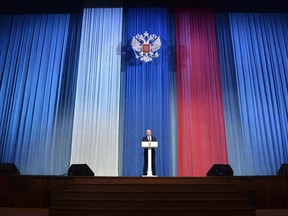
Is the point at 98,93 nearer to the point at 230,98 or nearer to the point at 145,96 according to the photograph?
the point at 145,96

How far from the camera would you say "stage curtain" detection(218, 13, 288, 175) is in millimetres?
8414

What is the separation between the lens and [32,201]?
17.6ft

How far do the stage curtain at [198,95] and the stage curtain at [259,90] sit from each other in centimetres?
42

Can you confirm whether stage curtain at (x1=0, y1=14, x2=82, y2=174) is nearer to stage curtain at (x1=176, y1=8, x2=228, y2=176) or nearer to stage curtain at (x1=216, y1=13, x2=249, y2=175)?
stage curtain at (x1=176, y1=8, x2=228, y2=176)

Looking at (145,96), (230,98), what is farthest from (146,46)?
(230,98)

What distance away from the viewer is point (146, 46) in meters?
9.47

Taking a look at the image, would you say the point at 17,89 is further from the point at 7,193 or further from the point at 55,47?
the point at 7,193

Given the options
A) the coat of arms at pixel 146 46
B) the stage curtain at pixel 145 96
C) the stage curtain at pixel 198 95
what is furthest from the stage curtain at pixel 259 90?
the coat of arms at pixel 146 46

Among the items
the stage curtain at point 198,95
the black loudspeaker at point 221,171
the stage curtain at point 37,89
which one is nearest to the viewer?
the black loudspeaker at point 221,171

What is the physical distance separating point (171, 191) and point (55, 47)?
23.2 feet

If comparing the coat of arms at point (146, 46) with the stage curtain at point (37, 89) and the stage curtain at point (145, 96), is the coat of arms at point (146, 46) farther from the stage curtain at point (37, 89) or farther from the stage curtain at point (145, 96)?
the stage curtain at point (37, 89)

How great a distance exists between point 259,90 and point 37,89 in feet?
23.5

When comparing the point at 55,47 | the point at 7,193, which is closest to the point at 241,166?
the point at 7,193

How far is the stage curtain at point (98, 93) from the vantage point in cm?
841
